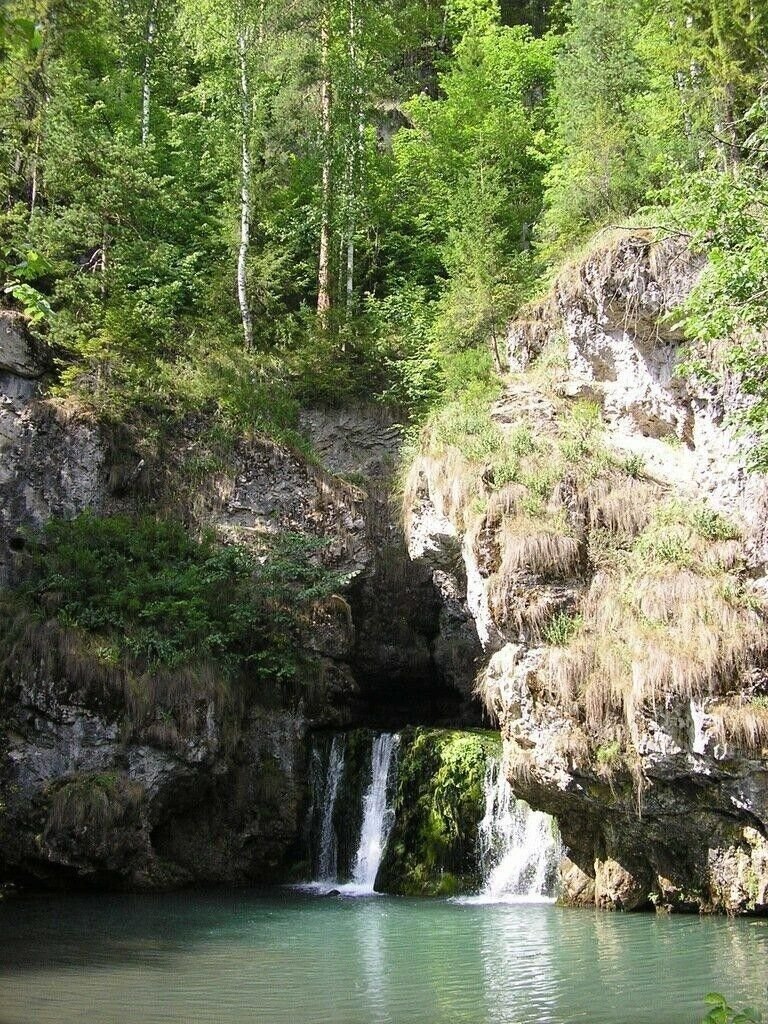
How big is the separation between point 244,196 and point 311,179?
418 centimetres

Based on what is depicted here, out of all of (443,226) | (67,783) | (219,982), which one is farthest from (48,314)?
(443,226)

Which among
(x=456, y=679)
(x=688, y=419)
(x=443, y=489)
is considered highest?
(x=688, y=419)

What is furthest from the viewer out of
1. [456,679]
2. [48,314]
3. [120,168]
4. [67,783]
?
[120,168]

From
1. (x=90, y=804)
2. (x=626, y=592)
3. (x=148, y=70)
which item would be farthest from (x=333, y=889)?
(x=148, y=70)

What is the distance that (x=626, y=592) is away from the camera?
556 inches

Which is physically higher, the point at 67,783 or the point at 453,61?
the point at 453,61

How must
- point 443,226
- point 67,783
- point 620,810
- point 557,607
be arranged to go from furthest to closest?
point 443,226 → point 67,783 → point 557,607 → point 620,810

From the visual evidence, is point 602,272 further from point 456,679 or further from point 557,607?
point 456,679

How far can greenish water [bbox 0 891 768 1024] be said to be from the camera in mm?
8617

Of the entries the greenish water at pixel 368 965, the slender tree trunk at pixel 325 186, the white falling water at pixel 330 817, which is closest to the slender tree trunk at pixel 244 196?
the slender tree trunk at pixel 325 186

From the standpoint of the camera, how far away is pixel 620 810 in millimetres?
13633

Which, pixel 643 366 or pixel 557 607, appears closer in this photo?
pixel 557 607

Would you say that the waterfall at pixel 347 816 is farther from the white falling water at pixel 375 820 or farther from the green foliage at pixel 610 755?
the green foliage at pixel 610 755

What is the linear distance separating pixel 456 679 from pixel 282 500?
17.0ft
